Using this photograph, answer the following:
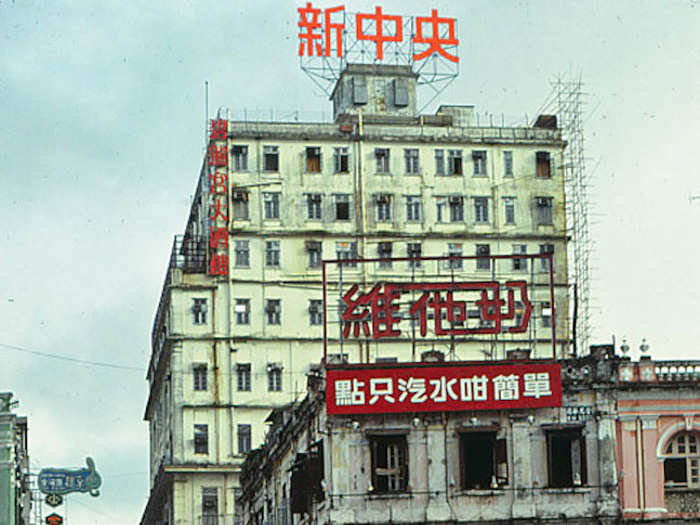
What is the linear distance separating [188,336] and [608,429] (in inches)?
2014

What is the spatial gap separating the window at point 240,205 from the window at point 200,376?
10461 millimetres

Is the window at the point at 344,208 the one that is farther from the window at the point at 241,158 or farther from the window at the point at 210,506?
the window at the point at 210,506

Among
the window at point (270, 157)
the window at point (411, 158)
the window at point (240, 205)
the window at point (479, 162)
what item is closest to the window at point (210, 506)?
the window at point (240, 205)

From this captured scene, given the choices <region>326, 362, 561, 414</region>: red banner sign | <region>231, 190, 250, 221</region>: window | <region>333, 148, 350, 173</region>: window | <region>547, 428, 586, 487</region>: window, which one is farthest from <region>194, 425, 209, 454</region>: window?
<region>547, 428, 586, 487</region>: window

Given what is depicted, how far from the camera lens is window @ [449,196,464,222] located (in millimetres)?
105062

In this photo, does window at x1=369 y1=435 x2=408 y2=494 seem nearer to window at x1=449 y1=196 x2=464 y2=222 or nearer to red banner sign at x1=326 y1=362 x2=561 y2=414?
red banner sign at x1=326 y1=362 x2=561 y2=414

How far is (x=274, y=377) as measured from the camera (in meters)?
103

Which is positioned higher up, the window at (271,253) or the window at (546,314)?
the window at (271,253)

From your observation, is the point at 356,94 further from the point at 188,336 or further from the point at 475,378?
the point at 475,378

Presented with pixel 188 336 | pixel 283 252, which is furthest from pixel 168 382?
pixel 283 252

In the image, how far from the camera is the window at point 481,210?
4146 inches

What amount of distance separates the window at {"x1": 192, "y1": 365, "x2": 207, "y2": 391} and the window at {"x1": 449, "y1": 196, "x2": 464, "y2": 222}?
782 inches

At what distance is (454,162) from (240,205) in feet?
Answer: 49.2

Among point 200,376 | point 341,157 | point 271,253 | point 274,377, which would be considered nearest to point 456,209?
point 341,157
